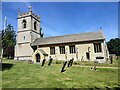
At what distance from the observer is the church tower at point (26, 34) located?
143 ft

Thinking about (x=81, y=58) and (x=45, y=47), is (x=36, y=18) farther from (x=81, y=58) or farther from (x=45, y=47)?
(x=81, y=58)

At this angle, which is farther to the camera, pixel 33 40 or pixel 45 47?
pixel 33 40

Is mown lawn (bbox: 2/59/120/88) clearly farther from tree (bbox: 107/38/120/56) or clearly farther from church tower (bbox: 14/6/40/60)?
tree (bbox: 107/38/120/56)

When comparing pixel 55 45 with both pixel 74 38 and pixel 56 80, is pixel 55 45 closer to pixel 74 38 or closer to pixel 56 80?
pixel 74 38

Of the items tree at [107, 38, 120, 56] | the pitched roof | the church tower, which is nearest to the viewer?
the pitched roof

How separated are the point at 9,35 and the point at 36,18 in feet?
66.4

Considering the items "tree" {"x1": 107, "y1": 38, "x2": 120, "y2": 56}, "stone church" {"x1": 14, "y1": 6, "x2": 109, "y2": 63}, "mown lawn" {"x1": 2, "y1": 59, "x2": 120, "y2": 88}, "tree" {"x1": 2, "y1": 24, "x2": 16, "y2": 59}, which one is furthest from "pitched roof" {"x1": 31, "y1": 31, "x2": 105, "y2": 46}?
"tree" {"x1": 107, "y1": 38, "x2": 120, "y2": 56}

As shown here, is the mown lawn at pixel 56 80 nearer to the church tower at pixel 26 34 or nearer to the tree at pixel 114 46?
the church tower at pixel 26 34

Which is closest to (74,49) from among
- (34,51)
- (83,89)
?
(34,51)

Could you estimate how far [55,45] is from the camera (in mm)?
40281

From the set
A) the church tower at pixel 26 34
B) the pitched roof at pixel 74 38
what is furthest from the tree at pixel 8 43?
the pitched roof at pixel 74 38

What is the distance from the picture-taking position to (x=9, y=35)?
2469 inches

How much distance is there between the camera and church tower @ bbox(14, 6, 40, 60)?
43.6 metres

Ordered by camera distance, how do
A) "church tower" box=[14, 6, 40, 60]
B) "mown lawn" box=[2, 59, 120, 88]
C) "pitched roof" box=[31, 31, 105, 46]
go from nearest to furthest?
"mown lawn" box=[2, 59, 120, 88]
"pitched roof" box=[31, 31, 105, 46]
"church tower" box=[14, 6, 40, 60]
